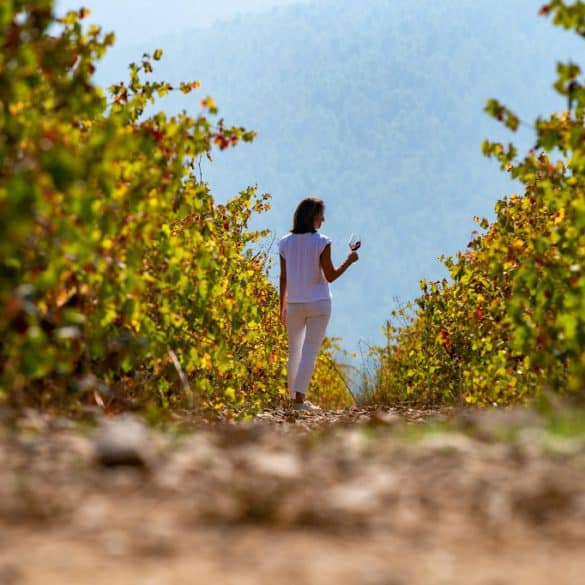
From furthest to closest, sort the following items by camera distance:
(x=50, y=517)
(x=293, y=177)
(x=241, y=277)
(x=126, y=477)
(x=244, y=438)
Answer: (x=293, y=177)
(x=241, y=277)
(x=244, y=438)
(x=126, y=477)
(x=50, y=517)

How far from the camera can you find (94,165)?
3.49 m

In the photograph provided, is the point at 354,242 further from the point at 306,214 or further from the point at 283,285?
the point at 283,285

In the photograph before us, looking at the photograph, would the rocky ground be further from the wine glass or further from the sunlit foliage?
the wine glass

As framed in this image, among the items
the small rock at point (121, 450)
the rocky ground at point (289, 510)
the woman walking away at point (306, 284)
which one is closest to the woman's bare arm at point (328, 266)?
the woman walking away at point (306, 284)

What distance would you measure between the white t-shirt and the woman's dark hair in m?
0.07

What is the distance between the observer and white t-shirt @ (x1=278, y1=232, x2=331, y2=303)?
9273mm

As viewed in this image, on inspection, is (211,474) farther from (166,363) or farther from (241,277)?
(241,277)

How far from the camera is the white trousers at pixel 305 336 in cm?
938

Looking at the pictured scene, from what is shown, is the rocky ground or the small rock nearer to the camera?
the rocky ground

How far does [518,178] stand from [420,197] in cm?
17947

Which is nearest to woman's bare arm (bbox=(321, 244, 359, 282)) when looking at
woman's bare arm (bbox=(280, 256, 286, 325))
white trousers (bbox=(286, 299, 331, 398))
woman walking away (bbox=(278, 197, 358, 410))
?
woman walking away (bbox=(278, 197, 358, 410))

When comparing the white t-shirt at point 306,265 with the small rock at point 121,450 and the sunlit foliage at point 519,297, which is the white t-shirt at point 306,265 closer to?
the sunlit foliage at point 519,297

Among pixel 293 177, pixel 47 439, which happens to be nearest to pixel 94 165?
pixel 47 439

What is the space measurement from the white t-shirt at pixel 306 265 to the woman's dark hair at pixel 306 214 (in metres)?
0.07
